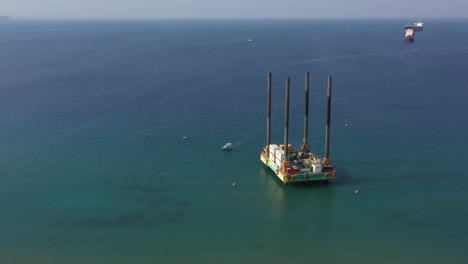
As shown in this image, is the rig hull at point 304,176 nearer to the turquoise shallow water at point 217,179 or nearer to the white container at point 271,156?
the turquoise shallow water at point 217,179

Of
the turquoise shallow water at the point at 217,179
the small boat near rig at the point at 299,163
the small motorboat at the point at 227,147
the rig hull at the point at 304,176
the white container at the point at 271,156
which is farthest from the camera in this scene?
the small motorboat at the point at 227,147

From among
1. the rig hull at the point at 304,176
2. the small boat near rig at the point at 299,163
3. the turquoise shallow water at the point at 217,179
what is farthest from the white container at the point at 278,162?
the turquoise shallow water at the point at 217,179

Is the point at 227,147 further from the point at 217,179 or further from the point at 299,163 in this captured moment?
the point at 299,163

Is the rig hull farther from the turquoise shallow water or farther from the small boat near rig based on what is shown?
the turquoise shallow water

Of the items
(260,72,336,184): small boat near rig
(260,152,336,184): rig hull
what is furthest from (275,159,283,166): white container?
(260,152,336,184): rig hull

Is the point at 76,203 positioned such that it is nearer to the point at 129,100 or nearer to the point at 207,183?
the point at 207,183

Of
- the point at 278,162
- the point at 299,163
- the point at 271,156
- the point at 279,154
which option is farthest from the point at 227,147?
the point at 299,163

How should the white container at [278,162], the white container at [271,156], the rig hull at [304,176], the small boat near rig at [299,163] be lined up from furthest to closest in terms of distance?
the white container at [271,156]
the white container at [278,162]
the small boat near rig at [299,163]
the rig hull at [304,176]

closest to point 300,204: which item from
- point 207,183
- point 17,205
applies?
point 207,183
